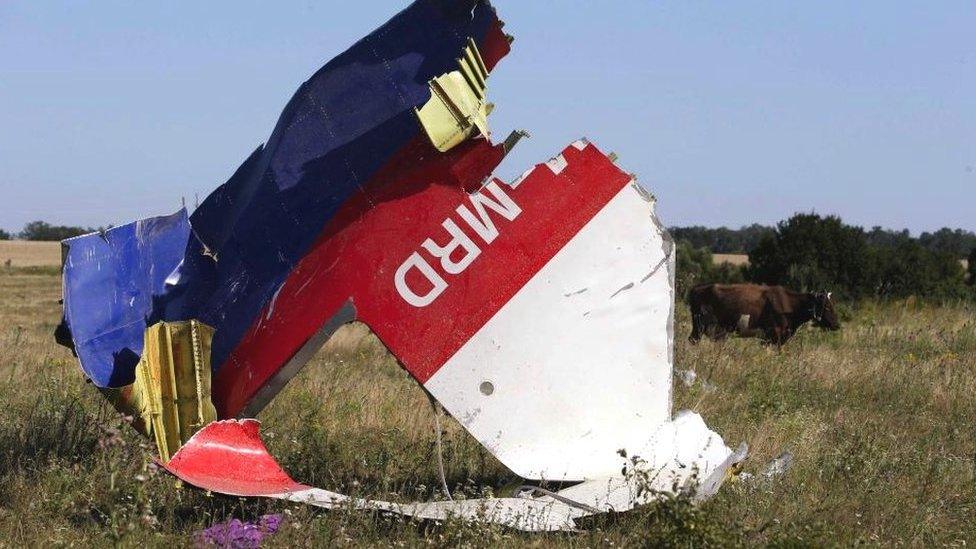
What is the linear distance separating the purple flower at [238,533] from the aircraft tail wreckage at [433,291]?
32 cm

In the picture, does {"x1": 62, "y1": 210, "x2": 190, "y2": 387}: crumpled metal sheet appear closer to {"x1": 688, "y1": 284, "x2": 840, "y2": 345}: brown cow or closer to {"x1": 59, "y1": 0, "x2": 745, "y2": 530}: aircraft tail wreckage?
{"x1": 59, "y1": 0, "x2": 745, "y2": 530}: aircraft tail wreckage

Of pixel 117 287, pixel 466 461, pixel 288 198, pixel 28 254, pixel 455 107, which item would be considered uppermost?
pixel 28 254

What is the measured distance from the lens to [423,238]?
4426mm

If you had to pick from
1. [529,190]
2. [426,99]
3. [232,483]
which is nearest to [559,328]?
[529,190]

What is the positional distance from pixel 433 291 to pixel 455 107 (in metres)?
0.70

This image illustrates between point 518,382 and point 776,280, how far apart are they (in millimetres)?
21994

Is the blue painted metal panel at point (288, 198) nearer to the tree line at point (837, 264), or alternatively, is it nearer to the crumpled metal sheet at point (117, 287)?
the crumpled metal sheet at point (117, 287)

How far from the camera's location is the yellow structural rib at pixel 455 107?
14.0 feet

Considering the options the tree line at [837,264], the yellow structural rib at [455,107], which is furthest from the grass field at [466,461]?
the tree line at [837,264]

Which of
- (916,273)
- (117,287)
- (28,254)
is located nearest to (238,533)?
(117,287)

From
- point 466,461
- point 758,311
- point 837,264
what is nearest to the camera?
point 466,461

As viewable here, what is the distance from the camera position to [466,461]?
545 centimetres

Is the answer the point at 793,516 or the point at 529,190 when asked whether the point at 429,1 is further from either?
the point at 793,516

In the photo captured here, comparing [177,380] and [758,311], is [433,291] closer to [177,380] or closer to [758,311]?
[177,380]
